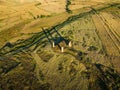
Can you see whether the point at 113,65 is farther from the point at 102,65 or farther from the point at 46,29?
Answer: the point at 46,29

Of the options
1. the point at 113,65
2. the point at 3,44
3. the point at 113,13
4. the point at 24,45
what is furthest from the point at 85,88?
the point at 113,13

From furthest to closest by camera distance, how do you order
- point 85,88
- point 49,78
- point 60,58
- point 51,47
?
point 51,47, point 60,58, point 49,78, point 85,88

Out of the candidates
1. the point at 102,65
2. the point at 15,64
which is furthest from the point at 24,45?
the point at 102,65

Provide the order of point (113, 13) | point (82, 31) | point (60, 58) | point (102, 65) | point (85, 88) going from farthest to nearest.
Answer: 1. point (113, 13)
2. point (82, 31)
3. point (60, 58)
4. point (102, 65)
5. point (85, 88)

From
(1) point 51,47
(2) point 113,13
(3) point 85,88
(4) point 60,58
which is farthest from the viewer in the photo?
(2) point 113,13

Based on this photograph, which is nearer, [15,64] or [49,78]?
[49,78]

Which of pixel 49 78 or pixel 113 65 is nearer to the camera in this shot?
Result: pixel 49 78

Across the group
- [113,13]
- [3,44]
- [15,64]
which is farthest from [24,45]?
[113,13]

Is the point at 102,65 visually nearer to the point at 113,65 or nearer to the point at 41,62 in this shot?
the point at 113,65

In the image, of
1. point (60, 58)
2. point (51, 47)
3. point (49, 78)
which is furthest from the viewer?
point (51, 47)
